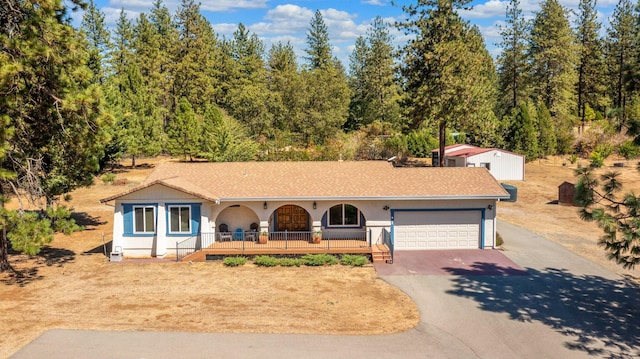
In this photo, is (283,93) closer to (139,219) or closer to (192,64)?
(192,64)

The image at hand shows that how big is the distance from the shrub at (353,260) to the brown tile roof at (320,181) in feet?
9.17

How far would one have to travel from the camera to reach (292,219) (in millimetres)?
24062

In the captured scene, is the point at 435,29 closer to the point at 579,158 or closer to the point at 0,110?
the point at 579,158

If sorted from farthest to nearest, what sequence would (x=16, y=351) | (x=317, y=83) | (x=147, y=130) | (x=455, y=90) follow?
(x=317, y=83), (x=147, y=130), (x=455, y=90), (x=16, y=351)

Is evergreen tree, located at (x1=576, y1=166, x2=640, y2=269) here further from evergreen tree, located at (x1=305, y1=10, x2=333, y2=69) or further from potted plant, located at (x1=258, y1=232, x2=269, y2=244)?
evergreen tree, located at (x1=305, y1=10, x2=333, y2=69)

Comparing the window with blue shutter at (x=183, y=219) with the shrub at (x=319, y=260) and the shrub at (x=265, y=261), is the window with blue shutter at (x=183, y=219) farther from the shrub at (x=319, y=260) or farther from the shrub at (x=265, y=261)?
the shrub at (x=319, y=260)

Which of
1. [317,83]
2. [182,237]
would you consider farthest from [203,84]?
[182,237]

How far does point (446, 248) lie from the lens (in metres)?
23.7

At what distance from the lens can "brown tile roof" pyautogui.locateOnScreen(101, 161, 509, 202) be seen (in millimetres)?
22594

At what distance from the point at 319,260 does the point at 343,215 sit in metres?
3.46

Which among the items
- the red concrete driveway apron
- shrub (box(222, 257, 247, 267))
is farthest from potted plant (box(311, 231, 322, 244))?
shrub (box(222, 257, 247, 267))

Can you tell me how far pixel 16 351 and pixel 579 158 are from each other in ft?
192

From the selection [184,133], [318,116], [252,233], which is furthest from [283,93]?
[252,233]

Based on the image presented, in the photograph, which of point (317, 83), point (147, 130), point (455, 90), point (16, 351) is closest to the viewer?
point (16, 351)
